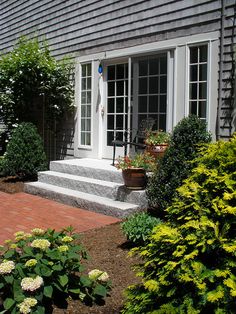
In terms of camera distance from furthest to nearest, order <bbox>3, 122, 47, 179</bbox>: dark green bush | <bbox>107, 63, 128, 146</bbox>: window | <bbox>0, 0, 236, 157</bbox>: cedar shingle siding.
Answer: <bbox>3, 122, 47, 179</bbox>: dark green bush → <bbox>107, 63, 128, 146</bbox>: window → <bbox>0, 0, 236, 157</bbox>: cedar shingle siding

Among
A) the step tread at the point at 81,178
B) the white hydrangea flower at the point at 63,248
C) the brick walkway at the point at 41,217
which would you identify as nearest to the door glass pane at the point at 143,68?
the step tread at the point at 81,178

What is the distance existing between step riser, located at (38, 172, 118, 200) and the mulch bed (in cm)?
114

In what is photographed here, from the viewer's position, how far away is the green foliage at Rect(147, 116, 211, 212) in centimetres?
507

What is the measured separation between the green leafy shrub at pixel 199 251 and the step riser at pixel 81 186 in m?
4.04

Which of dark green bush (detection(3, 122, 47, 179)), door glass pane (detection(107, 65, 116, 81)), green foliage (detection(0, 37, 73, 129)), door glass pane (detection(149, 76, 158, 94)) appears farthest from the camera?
green foliage (detection(0, 37, 73, 129))

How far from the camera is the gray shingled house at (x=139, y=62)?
632cm

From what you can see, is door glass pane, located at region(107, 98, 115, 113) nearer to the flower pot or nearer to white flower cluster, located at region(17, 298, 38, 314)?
the flower pot

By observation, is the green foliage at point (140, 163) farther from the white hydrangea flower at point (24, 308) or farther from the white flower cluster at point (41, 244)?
the white hydrangea flower at point (24, 308)

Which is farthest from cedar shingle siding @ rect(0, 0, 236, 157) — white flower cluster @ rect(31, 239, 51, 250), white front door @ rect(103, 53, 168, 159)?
white flower cluster @ rect(31, 239, 51, 250)

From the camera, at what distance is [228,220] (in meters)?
2.05

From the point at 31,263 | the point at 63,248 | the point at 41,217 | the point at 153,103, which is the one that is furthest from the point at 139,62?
the point at 31,263

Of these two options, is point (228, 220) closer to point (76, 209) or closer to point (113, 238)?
point (113, 238)

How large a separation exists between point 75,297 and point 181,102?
14.8 feet

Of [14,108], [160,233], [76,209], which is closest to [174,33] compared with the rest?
[76,209]
